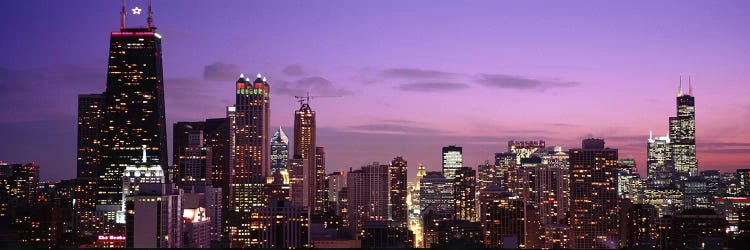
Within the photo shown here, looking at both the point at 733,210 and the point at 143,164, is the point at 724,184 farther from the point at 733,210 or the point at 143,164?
the point at 143,164

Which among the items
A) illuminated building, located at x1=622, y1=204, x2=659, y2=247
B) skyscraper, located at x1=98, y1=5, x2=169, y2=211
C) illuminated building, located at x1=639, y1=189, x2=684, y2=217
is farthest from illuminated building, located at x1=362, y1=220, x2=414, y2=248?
illuminated building, located at x1=639, y1=189, x2=684, y2=217

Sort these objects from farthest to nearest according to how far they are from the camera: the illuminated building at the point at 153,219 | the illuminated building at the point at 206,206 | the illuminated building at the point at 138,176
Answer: the illuminated building at the point at 138,176 → the illuminated building at the point at 206,206 → the illuminated building at the point at 153,219

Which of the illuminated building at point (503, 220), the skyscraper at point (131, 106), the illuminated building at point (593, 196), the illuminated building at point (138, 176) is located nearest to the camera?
the illuminated building at point (503, 220)

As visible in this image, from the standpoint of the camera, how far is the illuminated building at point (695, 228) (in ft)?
224

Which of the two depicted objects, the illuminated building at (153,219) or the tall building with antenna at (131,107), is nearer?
the illuminated building at (153,219)

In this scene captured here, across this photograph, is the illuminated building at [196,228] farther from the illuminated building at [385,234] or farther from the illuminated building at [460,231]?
the illuminated building at [460,231]

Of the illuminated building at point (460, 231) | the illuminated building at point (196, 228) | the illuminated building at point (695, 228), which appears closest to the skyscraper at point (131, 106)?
the illuminated building at point (460, 231)

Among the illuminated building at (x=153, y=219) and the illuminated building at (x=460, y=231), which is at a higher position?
the illuminated building at (x=153, y=219)

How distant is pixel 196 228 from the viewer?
5916cm

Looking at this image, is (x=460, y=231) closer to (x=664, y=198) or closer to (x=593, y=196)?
(x=593, y=196)

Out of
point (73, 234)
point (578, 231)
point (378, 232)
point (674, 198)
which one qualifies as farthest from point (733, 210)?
point (73, 234)

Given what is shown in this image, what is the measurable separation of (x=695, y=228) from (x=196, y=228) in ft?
118

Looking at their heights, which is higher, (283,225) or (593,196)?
(593,196)

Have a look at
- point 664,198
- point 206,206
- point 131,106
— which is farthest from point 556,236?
point 131,106
